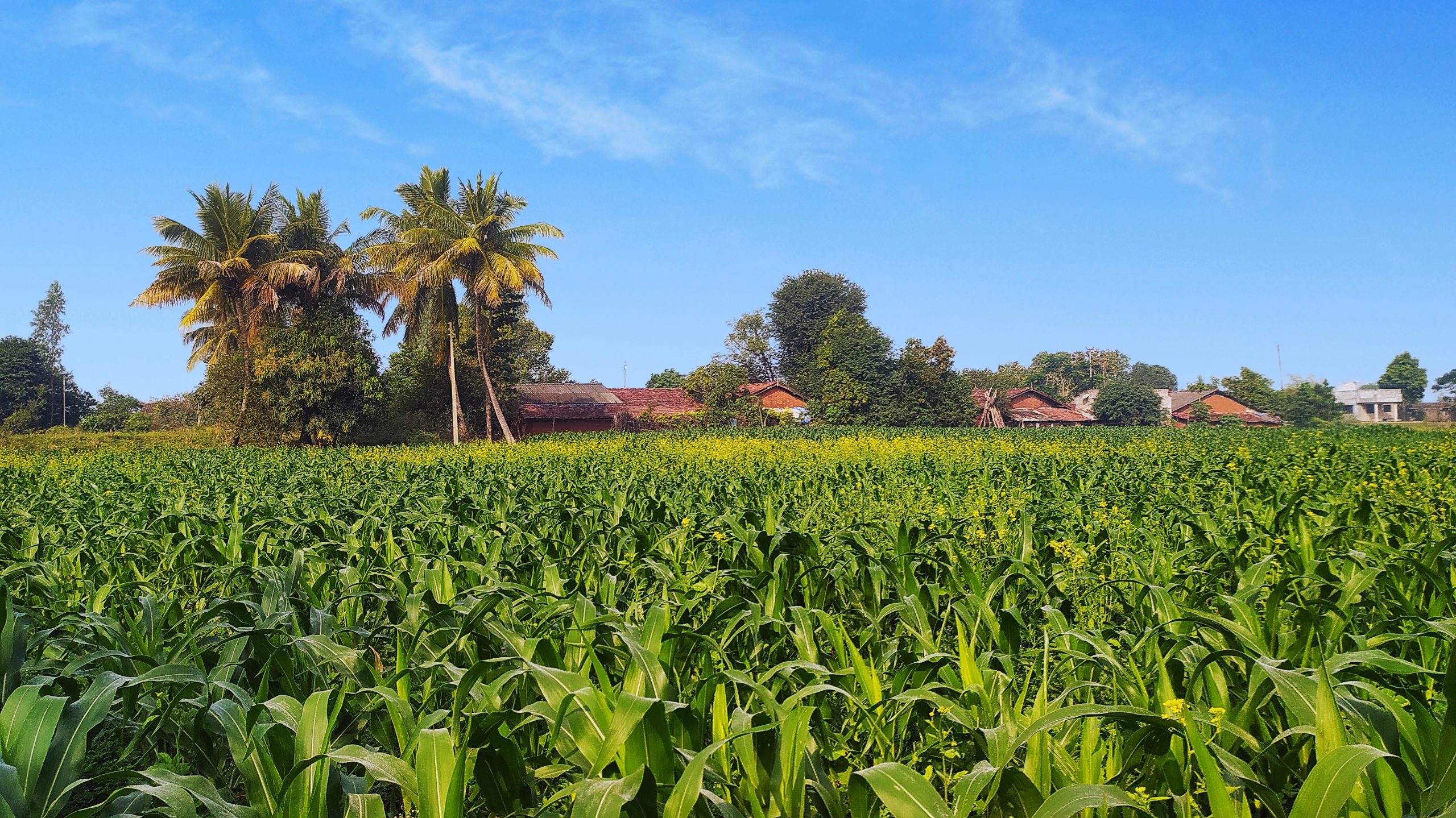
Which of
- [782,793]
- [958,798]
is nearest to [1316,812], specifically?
[958,798]

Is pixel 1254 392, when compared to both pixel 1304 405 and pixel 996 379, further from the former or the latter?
pixel 996 379

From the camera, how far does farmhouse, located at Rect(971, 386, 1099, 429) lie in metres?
67.2

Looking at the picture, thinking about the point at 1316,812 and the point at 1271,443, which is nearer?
the point at 1316,812

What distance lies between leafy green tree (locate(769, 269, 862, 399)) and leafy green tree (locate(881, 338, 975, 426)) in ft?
86.9

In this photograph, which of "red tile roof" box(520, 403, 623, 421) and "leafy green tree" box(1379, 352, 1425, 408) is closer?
"red tile roof" box(520, 403, 623, 421)

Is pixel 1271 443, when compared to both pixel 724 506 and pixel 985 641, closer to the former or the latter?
pixel 724 506

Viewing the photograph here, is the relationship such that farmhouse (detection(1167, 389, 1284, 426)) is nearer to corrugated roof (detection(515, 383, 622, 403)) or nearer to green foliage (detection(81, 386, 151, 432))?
corrugated roof (detection(515, 383, 622, 403))

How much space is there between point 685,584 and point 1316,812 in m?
2.50

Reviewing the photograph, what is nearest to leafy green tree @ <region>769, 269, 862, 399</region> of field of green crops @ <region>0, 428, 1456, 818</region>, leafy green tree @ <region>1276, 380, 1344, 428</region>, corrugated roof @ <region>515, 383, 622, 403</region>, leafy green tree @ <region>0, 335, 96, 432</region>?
corrugated roof @ <region>515, 383, 622, 403</region>

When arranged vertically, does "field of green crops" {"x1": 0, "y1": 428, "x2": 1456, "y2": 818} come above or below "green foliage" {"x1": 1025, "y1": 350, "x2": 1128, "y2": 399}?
below

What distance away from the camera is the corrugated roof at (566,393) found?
49.2 metres

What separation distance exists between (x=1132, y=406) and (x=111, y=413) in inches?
3102

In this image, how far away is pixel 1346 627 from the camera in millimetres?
2965

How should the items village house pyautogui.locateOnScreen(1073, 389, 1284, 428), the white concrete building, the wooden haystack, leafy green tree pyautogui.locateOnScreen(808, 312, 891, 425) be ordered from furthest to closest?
the white concrete building < village house pyautogui.locateOnScreen(1073, 389, 1284, 428) < the wooden haystack < leafy green tree pyautogui.locateOnScreen(808, 312, 891, 425)
